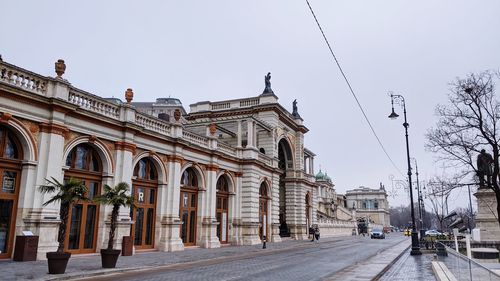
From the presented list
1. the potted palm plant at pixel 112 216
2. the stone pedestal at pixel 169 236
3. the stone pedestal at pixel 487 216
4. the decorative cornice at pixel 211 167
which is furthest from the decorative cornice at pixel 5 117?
the stone pedestal at pixel 487 216

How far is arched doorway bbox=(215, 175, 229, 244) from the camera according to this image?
32.8 meters

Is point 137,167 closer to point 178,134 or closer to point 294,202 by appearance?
point 178,134

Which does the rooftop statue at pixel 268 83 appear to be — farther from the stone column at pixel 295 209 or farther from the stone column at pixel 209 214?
the stone column at pixel 209 214

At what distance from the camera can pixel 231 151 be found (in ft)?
114

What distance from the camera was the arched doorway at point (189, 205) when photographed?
27.9 metres

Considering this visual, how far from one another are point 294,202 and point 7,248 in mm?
35320

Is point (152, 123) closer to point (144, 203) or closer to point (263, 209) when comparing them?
point (144, 203)

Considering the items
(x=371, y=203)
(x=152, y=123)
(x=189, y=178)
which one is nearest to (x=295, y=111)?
(x=189, y=178)

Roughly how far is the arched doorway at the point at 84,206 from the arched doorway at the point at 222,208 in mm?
12815

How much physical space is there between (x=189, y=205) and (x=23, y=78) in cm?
1457

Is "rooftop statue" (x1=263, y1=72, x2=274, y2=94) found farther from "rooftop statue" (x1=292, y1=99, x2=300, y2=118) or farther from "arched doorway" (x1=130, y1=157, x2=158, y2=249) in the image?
"arched doorway" (x1=130, y1=157, x2=158, y2=249)

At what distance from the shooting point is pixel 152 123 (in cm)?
2495

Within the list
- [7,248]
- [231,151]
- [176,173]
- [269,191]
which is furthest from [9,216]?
[269,191]

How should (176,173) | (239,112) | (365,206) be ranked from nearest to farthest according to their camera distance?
(176,173) → (239,112) → (365,206)
